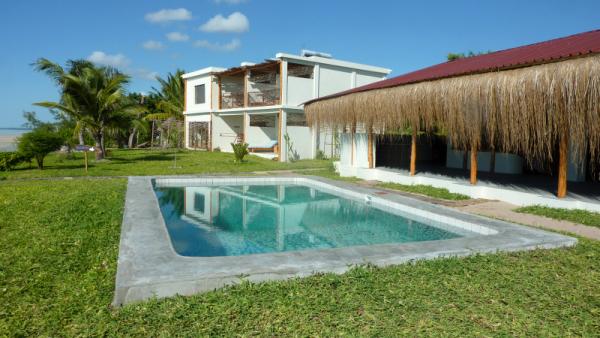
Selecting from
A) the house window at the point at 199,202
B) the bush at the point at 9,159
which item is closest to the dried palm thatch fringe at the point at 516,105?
the house window at the point at 199,202

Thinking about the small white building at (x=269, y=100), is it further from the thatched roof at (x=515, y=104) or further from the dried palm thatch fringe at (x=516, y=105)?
the dried palm thatch fringe at (x=516, y=105)

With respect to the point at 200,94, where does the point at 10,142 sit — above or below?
below

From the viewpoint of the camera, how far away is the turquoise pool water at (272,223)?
6648 mm

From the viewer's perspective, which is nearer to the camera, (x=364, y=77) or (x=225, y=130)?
(x=364, y=77)

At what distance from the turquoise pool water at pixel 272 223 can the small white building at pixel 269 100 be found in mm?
7900

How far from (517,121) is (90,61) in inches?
698

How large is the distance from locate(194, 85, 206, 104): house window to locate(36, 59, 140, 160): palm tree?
30.2 ft

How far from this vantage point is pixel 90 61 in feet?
61.0

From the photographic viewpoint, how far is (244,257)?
456 cm

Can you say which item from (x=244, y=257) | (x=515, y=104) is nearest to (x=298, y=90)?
(x=515, y=104)

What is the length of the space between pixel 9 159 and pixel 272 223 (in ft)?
37.0

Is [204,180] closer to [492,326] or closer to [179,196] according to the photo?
[179,196]

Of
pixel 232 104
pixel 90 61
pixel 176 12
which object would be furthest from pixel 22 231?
pixel 176 12

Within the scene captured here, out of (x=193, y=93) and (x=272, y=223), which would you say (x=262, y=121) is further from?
(x=272, y=223)
